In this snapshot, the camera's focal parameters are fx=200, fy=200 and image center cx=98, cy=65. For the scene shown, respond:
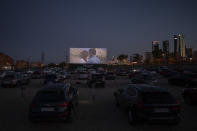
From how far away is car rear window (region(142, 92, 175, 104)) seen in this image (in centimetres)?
740

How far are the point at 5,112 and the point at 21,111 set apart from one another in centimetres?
77

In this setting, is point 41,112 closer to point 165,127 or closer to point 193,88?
point 165,127

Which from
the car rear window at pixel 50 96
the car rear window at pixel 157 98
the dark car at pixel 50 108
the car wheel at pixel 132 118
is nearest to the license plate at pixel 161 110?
the car rear window at pixel 157 98

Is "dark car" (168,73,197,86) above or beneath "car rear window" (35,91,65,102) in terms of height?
beneath

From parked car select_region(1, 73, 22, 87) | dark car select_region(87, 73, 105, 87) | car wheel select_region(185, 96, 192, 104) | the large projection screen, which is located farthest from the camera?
the large projection screen

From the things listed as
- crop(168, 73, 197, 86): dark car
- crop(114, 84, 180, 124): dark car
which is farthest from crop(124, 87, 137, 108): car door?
crop(168, 73, 197, 86): dark car

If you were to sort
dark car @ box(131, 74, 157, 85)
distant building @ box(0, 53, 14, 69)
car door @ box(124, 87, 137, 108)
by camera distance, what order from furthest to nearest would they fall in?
distant building @ box(0, 53, 14, 69)
dark car @ box(131, 74, 157, 85)
car door @ box(124, 87, 137, 108)

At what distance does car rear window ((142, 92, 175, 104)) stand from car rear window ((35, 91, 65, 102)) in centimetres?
325

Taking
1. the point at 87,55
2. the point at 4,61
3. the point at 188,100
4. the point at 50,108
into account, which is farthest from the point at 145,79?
the point at 4,61

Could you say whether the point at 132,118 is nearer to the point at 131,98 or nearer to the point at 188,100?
the point at 131,98

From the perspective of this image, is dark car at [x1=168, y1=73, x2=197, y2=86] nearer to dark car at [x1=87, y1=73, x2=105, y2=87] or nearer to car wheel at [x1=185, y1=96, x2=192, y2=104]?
dark car at [x1=87, y1=73, x2=105, y2=87]

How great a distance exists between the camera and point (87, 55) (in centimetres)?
6128

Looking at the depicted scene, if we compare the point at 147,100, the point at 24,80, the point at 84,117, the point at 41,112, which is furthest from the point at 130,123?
the point at 24,80

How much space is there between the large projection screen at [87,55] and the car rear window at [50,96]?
52047 mm
